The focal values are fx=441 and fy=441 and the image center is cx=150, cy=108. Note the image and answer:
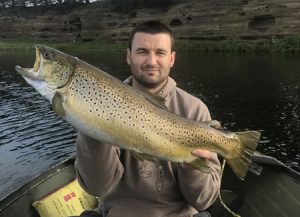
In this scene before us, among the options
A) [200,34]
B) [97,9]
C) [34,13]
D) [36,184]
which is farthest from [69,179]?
[34,13]

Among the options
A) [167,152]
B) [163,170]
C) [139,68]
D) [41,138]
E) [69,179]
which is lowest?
[41,138]

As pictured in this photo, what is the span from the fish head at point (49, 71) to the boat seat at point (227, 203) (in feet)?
14.9

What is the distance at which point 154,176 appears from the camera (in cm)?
529

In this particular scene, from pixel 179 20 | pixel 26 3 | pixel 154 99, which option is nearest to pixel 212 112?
pixel 154 99

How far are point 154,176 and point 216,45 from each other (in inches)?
2152

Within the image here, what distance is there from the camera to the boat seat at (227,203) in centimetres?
768

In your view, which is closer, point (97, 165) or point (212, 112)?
point (97, 165)

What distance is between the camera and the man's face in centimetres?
516

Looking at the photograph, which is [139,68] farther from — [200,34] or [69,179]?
[200,34]

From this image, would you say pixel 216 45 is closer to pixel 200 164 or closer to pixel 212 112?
pixel 212 112

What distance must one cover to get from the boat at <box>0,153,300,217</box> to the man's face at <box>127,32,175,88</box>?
121 inches

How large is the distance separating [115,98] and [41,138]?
1481cm

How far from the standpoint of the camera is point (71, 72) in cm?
411

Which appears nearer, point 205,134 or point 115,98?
point 115,98
